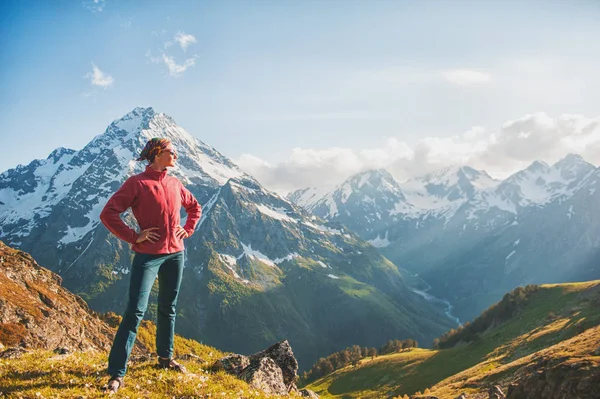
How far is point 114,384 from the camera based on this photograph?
9.26 m

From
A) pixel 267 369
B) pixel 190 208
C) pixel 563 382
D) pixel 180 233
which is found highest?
pixel 190 208

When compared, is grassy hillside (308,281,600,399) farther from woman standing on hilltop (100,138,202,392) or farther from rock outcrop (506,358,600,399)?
woman standing on hilltop (100,138,202,392)

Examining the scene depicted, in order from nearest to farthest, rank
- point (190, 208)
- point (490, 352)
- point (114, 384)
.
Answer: point (114, 384), point (190, 208), point (490, 352)

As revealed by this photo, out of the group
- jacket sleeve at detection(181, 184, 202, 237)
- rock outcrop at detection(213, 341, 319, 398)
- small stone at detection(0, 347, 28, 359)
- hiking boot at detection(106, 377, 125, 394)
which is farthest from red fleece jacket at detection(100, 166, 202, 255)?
small stone at detection(0, 347, 28, 359)

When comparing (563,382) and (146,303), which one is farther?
(563,382)

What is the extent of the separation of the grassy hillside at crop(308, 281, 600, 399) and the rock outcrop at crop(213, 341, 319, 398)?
1664 inches

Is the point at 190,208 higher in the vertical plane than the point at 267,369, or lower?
higher

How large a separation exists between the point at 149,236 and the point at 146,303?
77.8 inches

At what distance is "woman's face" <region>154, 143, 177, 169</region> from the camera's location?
11273 mm

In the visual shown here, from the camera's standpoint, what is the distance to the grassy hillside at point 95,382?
880cm

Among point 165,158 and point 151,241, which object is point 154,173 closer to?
point 165,158

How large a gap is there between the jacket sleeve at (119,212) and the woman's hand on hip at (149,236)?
13 centimetres

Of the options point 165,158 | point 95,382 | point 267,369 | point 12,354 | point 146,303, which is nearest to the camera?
point 95,382

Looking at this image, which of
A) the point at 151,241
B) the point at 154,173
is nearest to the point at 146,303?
the point at 151,241
